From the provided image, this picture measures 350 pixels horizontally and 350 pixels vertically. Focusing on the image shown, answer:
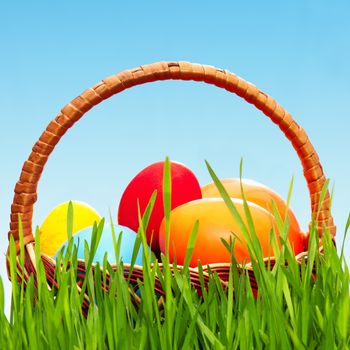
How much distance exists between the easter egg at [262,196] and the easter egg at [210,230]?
87 mm

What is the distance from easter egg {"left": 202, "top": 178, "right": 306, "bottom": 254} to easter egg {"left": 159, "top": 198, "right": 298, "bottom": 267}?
0.09m

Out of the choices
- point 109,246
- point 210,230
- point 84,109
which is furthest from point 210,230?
point 84,109

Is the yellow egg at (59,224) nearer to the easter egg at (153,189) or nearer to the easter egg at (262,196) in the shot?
the easter egg at (153,189)

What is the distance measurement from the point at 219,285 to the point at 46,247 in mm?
422

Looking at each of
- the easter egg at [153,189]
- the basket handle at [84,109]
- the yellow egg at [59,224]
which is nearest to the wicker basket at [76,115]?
the basket handle at [84,109]

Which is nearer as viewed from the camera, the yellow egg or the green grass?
the green grass

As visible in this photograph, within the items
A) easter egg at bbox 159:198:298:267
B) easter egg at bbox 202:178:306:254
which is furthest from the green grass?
easter egg at bbox 202:178:306:254

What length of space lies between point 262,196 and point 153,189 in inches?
7.7

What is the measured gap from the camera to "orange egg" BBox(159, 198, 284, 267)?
941mm

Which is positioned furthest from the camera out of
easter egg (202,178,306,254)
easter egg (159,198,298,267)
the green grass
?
easter egg (202,178,306,254)

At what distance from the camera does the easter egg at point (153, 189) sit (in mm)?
1144

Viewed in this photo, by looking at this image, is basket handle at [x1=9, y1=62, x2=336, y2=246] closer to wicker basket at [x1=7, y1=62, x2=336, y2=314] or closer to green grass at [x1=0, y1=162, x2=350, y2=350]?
wicker basket at [x1=7, y1=62, x2=336, y2=314]

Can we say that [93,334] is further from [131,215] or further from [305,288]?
[131,215]

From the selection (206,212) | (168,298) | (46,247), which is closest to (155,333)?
(168,298)
